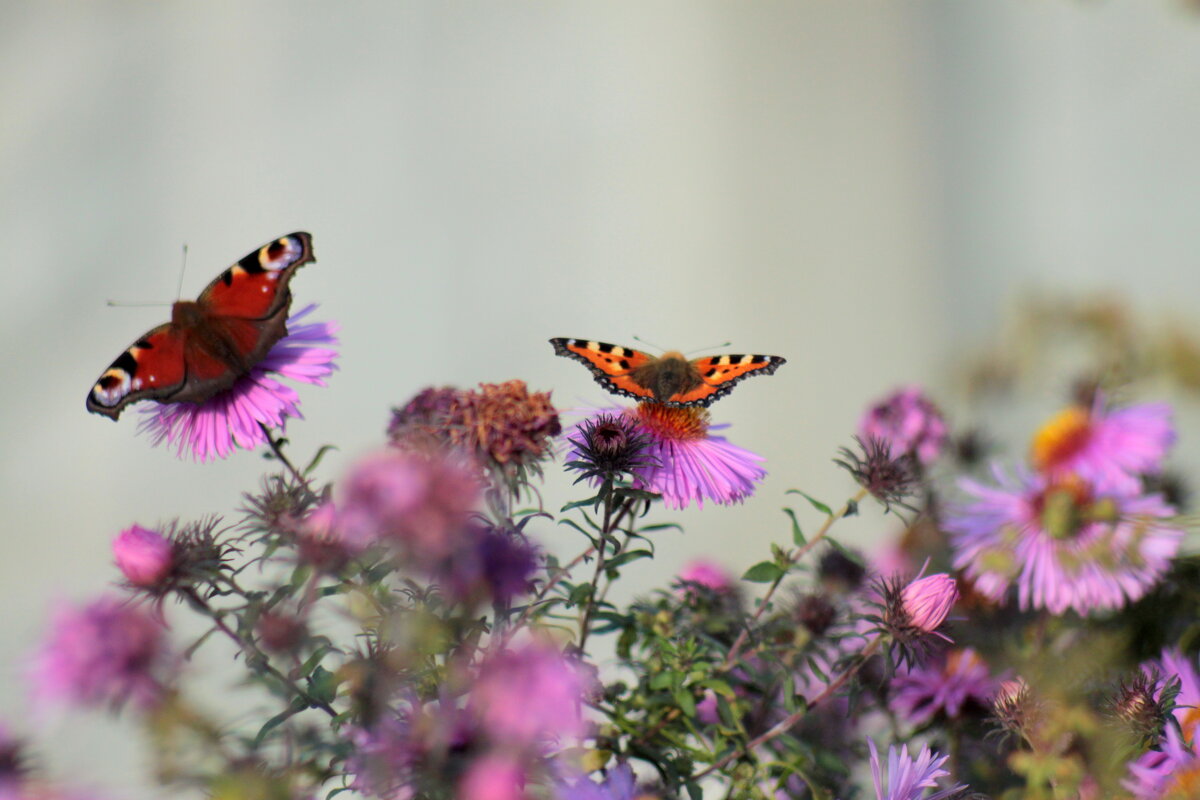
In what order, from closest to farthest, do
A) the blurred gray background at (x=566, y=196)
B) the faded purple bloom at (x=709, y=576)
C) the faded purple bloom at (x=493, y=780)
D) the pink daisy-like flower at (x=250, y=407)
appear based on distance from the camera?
the faded purple bloom at (x=493, y=780) → the pink daisy-like flower at (x=250, y=407) → the faded purple bloom at (x=709, y=576) → the blurred gray background at (x=566, y=196)

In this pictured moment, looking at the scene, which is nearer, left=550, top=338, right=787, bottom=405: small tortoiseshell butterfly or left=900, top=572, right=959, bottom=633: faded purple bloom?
left=900, top=572, right=959, bottom=633: faded purple bloom

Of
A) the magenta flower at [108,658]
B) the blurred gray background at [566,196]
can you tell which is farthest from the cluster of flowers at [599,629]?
the blurred gray background at [566,196]

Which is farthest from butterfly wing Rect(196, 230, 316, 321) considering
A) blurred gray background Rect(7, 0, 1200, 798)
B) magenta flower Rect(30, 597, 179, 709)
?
blurred gray background Rect(7, 0, 1200, 798)

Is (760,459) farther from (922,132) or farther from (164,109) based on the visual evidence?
(922,132)

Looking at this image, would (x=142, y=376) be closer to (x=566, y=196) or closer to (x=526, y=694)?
(x=526, y=694)

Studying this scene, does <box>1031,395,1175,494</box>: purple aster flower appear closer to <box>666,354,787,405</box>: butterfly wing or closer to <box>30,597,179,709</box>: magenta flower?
<box>666,354,787,405</box>: butterfly wing

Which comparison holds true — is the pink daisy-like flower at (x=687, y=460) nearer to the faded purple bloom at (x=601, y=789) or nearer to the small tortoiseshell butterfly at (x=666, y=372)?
the small tortoiseshell butterfly at (x=666, y=372)

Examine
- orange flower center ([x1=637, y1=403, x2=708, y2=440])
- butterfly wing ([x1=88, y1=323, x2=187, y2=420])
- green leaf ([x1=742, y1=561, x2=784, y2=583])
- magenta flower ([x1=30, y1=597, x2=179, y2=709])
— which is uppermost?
butterfly wing ([x1=88, y1=323, x2=187, y2=420])
